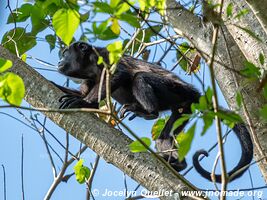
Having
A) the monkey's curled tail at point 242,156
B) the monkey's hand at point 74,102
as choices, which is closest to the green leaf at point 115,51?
the monkey's curled tail at point 242,156

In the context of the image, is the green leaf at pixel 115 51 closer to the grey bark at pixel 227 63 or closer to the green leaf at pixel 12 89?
the green leaf at pixel 12 89

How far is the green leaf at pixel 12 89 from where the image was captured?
6.81ft

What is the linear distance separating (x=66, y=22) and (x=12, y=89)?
329 mm

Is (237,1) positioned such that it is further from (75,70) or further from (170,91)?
(75,70)

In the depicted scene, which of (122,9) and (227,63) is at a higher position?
(227,63)

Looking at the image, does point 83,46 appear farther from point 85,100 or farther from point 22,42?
point 85,100

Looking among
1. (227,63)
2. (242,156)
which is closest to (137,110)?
(242,156)

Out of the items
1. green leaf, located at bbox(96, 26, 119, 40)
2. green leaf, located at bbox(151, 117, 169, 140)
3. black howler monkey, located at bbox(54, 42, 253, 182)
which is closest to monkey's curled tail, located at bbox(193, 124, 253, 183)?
black howler monkey, located at bbox(54, 42, 253, 182)

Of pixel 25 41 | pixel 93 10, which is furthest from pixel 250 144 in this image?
pixel 93 10

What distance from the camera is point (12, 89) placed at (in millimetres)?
2096

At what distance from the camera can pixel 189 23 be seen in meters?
3.47

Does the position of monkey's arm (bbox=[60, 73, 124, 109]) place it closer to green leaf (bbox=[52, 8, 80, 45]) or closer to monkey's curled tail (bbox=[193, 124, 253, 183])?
monkey's curled tail (bbox=[193, 124, 253, 183])

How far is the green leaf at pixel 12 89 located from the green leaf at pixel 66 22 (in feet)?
0.79

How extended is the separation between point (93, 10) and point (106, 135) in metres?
1.11
